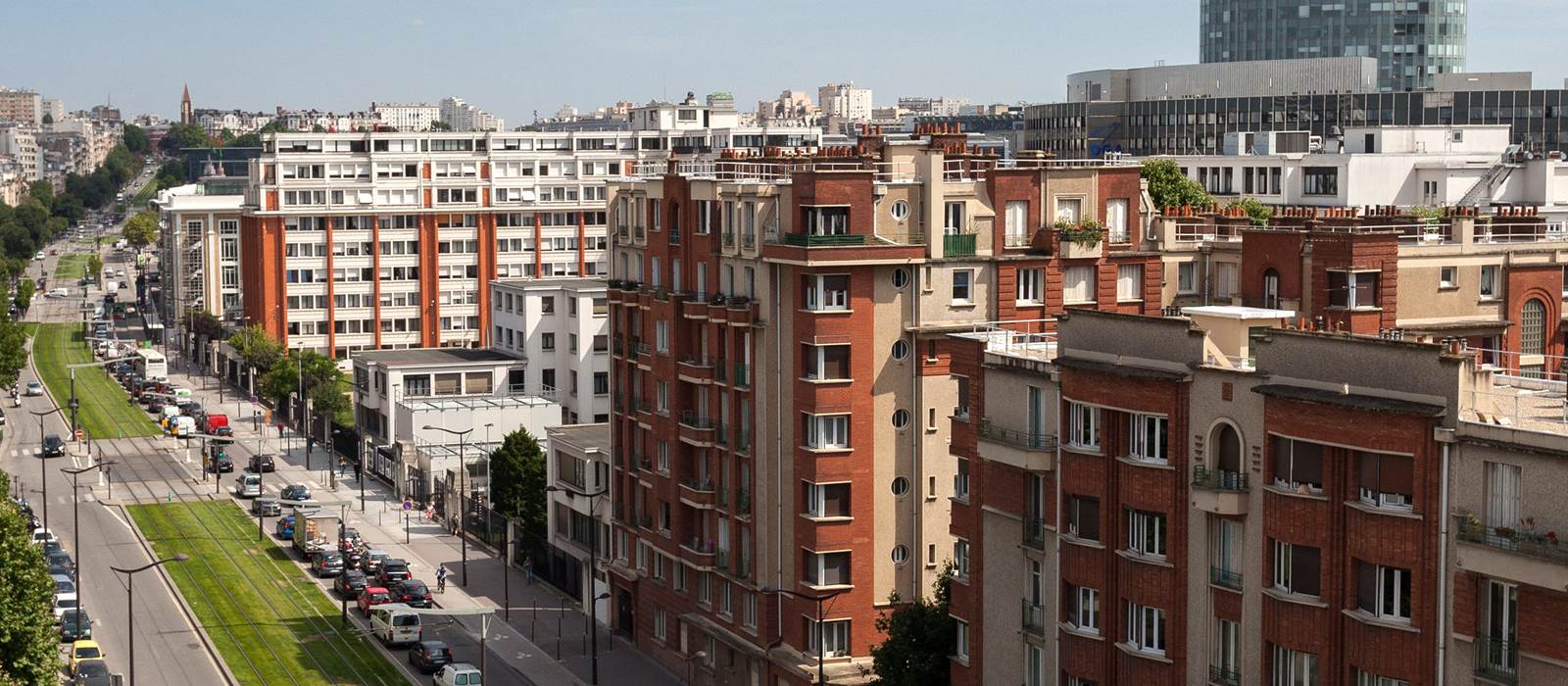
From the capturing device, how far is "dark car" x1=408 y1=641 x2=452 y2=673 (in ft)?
279

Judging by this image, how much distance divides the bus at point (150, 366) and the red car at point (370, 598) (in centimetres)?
Answer: 9518

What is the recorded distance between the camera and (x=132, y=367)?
7643 inches

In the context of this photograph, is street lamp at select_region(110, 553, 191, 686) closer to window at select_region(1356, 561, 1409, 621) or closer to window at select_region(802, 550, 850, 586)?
window at select_region(802, 550, 850, 586)

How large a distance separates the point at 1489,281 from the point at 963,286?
711 inches

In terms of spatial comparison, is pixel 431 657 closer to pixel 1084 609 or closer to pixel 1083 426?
pixel 1084 609

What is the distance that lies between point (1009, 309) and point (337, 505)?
6556 cm

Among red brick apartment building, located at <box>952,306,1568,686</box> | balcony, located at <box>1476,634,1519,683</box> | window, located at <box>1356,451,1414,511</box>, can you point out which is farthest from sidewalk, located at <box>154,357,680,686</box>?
balcony, located at <box>1476,634,1519,683</box>

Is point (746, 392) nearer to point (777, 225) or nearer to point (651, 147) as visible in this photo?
point (777, 225)

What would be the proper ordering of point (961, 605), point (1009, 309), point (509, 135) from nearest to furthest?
1. point (961, 605)
2. point (1009, 309)
3. point (509, 135)

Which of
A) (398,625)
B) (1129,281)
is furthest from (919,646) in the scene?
(398,625)

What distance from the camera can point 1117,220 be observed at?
75.0m

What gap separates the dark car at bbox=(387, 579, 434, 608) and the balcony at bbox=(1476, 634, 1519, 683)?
209ft

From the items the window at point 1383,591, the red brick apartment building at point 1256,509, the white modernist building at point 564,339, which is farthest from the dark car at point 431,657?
the window at point 1383,591

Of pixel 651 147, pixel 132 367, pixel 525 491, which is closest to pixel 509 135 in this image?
pixel 651 147
